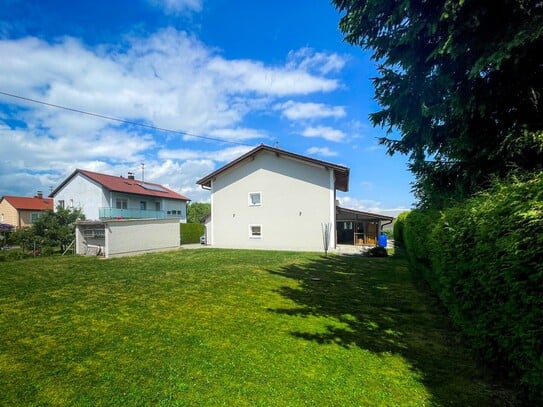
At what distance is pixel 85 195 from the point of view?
29.1 metres

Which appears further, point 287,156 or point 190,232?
point 190,232

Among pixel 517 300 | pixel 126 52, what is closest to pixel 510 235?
pixel 517 300

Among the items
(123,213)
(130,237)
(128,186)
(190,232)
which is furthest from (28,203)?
(130,237)

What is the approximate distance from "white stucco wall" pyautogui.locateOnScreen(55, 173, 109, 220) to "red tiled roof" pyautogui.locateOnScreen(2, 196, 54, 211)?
10425 mm

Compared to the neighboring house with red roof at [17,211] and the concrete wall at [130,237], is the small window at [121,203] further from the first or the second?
the neighboring house with red roof at [17,211]

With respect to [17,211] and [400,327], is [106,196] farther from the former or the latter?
[400,327]

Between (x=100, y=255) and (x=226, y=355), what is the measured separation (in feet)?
53.3

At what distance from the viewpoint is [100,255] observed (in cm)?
1656

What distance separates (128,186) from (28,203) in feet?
69.6

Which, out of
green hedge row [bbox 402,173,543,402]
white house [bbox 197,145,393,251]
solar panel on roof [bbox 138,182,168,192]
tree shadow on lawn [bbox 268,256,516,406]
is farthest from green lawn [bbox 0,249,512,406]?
solar panel on roof [bbox 138,182,168,192]

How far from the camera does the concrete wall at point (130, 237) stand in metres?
16.0

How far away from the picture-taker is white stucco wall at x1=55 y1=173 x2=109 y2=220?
92.6ft

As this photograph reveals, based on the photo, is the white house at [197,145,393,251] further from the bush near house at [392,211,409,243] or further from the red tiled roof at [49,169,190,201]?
the red tiled roof at [49,169,190,201]

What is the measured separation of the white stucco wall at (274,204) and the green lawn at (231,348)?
10.8 m
